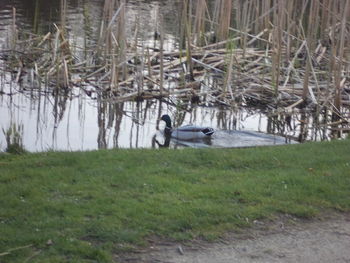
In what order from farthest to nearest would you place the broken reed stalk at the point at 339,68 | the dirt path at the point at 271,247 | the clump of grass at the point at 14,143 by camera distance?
the broken reed stalk at the point at 339,68, the clump of grass at the point at 14,143, the dirt path at the point at 271,247

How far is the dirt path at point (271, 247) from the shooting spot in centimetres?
505

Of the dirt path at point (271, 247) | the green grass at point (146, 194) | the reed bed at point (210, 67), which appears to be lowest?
the dirt path at point (271, 247)

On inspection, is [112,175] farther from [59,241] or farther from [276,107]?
[276,107]

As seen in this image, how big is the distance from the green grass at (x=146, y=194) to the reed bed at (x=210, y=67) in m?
4.17

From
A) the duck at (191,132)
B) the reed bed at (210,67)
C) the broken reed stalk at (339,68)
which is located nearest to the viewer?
the duck at (191,132)

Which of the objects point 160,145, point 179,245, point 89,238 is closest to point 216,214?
point 179,245

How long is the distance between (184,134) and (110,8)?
2983 millimetres

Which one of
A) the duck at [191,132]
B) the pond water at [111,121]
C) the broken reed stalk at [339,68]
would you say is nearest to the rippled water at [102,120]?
the pond water at [111,121]

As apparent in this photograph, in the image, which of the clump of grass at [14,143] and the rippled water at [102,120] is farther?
the rippled water at [102,120]

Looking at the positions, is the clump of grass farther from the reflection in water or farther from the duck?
the duck

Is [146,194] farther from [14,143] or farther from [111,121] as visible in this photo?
[111,121]

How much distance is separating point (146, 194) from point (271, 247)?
3.95 feet

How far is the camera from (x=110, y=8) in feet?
39.0

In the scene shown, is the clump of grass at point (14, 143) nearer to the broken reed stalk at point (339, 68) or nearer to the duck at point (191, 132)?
the duck at point (191, 132)
